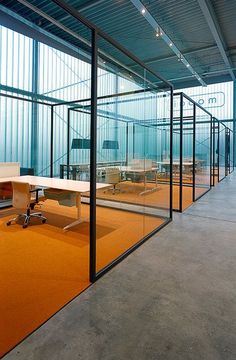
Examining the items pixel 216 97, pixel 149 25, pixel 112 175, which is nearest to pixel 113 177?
pixel 112 175

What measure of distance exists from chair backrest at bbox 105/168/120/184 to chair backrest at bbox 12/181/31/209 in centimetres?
129

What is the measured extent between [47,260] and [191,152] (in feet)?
17.2

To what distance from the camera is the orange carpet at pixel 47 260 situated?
197cm

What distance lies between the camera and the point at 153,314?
1985mm

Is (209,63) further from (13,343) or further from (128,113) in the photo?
(13,343)

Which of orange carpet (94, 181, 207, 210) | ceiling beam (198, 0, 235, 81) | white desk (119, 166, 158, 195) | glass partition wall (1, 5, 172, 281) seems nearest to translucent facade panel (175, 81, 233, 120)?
ceiling beam (198, 0, 235, 81)

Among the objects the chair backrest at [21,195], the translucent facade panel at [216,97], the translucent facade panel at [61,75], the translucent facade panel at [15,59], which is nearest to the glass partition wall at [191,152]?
the chair backrest at [21,195]

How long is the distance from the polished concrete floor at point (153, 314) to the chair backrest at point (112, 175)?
1.57 metres

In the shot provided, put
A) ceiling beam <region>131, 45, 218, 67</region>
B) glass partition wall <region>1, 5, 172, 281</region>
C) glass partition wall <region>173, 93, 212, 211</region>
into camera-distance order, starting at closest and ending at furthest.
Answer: glass partition wall <region>1, 5, 172, 281</region>
glass partition wall <region>173, 93, 212, 211</region>
ceiling beam <region>131, 45, 218, 67</region>

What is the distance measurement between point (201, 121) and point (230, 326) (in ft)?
26.3

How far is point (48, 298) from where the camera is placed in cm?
219

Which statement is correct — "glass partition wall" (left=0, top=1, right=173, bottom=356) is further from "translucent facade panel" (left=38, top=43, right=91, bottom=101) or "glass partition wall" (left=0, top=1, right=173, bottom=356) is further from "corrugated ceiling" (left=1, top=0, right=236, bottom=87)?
"corrugated ceiling" (left=1, top=0, right=236, bottom=87)

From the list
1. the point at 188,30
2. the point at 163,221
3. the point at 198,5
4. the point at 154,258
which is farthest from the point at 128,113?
the point at 188,30

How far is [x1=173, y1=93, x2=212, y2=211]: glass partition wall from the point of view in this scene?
5.45 m
